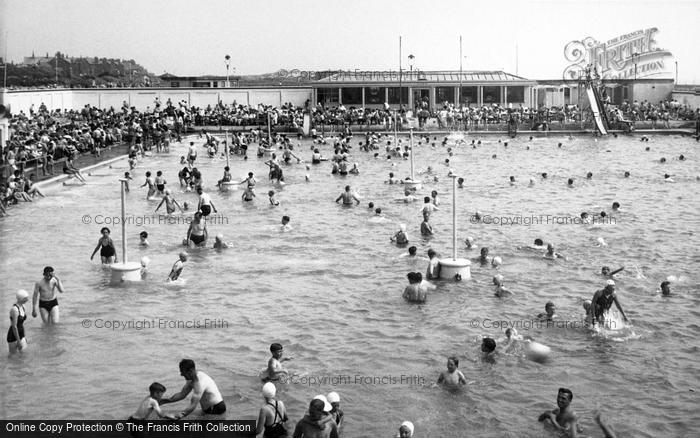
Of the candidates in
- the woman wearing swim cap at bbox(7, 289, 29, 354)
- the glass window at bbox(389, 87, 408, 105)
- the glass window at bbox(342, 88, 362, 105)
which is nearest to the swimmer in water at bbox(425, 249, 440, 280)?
the woman wearing swim cap at bbox(7, 289, 29, 354)

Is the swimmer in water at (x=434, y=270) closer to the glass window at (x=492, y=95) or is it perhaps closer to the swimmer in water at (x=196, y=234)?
the swimmer in water at (x=196, y=234)

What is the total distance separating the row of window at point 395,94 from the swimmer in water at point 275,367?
2342 inches

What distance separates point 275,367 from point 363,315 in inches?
167

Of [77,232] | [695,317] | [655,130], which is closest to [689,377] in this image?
[695,317]

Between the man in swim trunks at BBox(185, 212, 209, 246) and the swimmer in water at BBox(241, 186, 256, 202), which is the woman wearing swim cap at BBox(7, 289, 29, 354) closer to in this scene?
the man in swim trunks at BBox(185, 212, 209, 246)

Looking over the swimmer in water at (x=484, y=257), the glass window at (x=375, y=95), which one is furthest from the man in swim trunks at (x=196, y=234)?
the glass window at (x=375, y=95)

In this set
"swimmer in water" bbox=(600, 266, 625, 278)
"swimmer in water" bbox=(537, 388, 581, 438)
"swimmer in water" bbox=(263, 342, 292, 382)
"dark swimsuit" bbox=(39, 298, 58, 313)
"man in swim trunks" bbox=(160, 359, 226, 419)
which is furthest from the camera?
"swimmer in water" bbox=(600, 266, 625, 278)

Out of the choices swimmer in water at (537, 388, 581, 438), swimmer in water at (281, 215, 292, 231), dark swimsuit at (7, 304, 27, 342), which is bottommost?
swimmer in water at (537, 388, 581, 438)

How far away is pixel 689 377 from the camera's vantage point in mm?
13422

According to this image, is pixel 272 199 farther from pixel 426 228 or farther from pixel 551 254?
pixel 551 254

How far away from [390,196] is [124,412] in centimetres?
2147

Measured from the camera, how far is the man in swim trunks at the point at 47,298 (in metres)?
15.1

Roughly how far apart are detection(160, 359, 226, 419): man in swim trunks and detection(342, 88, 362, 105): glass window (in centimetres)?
6137

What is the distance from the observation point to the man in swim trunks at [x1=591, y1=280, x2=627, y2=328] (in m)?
15.2
